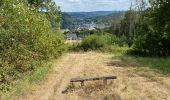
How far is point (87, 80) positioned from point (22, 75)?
3424 mm

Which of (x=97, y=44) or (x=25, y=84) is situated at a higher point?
(x=25, y=84)

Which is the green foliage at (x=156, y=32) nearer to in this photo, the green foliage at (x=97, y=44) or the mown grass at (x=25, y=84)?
the green foliage at (x=97, y=44)

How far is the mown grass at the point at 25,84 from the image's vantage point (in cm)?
1558

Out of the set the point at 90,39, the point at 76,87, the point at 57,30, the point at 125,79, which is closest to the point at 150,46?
the point at 57,30

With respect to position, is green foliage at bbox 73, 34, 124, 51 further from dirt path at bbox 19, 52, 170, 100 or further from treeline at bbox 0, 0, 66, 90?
dirt path at bbox 19, 52, 170, 100

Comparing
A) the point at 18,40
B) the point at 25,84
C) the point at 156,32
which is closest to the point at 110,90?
the point at 25,84

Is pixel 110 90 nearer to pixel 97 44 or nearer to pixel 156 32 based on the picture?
pixel 156 32

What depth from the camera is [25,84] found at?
696 inches

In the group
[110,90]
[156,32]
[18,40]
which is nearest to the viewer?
[110,90]

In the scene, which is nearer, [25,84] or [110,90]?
[110,90]

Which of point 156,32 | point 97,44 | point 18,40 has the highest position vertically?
point 18,40

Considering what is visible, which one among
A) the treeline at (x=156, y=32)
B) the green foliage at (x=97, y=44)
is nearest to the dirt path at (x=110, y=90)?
the treeline at (x=156, y=32)

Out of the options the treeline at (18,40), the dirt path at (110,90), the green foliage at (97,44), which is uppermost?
the treeline at (18,40)

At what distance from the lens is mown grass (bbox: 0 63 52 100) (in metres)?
15.6
